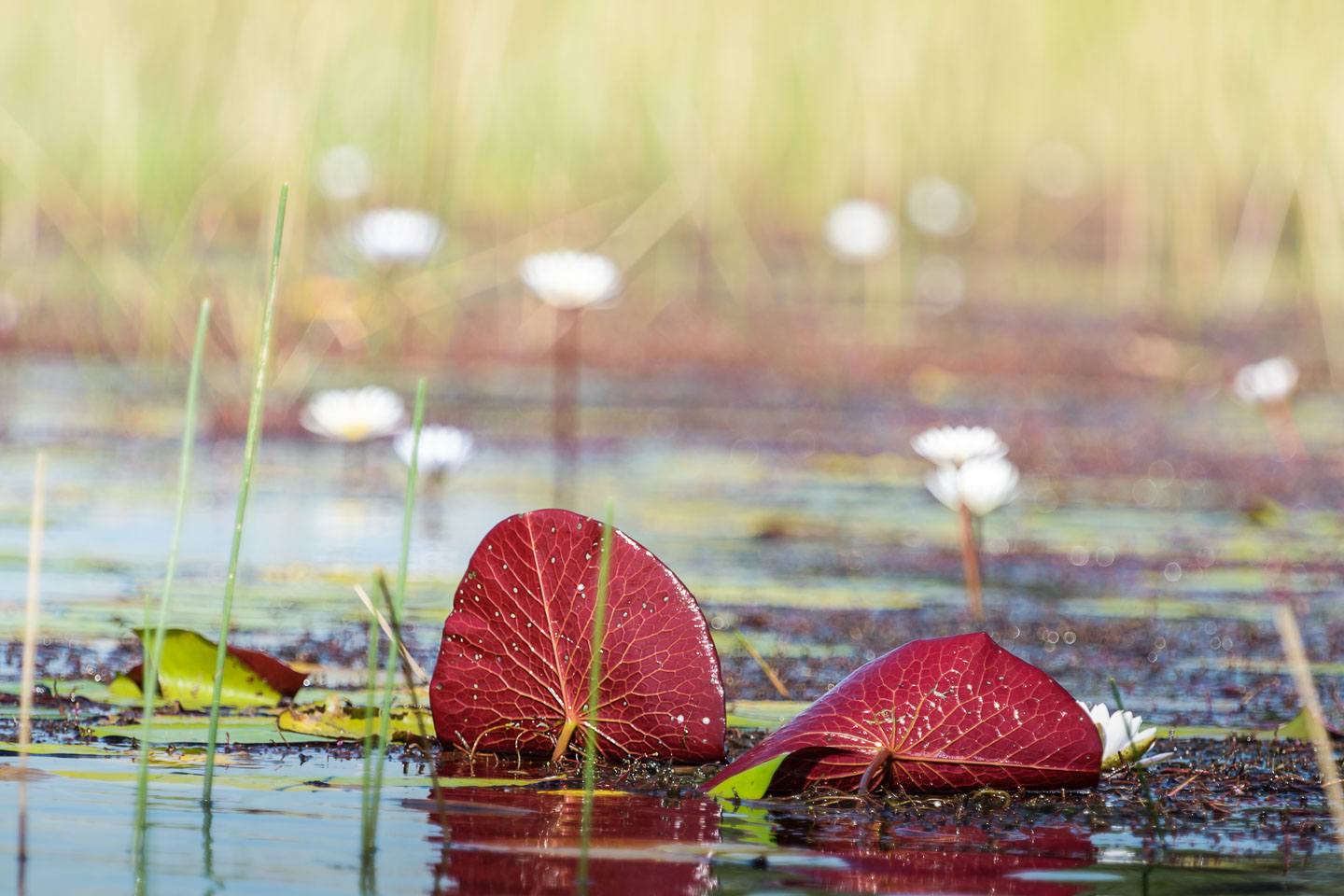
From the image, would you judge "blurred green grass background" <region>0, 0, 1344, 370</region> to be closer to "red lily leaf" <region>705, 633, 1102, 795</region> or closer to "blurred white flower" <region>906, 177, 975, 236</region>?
"blurred white flower" <region>906, 177, 975, 236</region>

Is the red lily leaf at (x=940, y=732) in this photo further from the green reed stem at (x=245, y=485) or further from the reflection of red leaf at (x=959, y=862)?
the green reed stem at (x=245, y=485)

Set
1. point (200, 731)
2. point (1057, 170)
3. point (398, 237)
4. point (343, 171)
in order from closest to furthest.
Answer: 1. point (200, 731)
2. point (398, 237)
3. point (343, 171)
4. point (1057, 170)

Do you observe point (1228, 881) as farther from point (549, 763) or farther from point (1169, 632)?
point (1169, 632)

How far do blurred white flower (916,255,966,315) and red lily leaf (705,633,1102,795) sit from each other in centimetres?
565

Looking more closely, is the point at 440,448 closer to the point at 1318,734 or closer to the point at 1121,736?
the point at 1121,736

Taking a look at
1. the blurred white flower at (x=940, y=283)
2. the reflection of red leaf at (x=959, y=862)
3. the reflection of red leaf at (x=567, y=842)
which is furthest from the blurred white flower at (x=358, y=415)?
the blurred white flower at (x=940, y=283)

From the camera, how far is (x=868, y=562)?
326 cm

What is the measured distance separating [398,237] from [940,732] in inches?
126

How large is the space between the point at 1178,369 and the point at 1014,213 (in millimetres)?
4522

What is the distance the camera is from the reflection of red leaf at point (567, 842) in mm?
1420

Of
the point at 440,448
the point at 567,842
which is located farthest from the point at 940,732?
the point at 440,448

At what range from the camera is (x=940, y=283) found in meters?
8.27

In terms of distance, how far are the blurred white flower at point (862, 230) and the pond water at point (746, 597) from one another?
6.29 ft

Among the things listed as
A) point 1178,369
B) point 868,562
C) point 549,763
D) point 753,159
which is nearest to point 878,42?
point 1178,369
